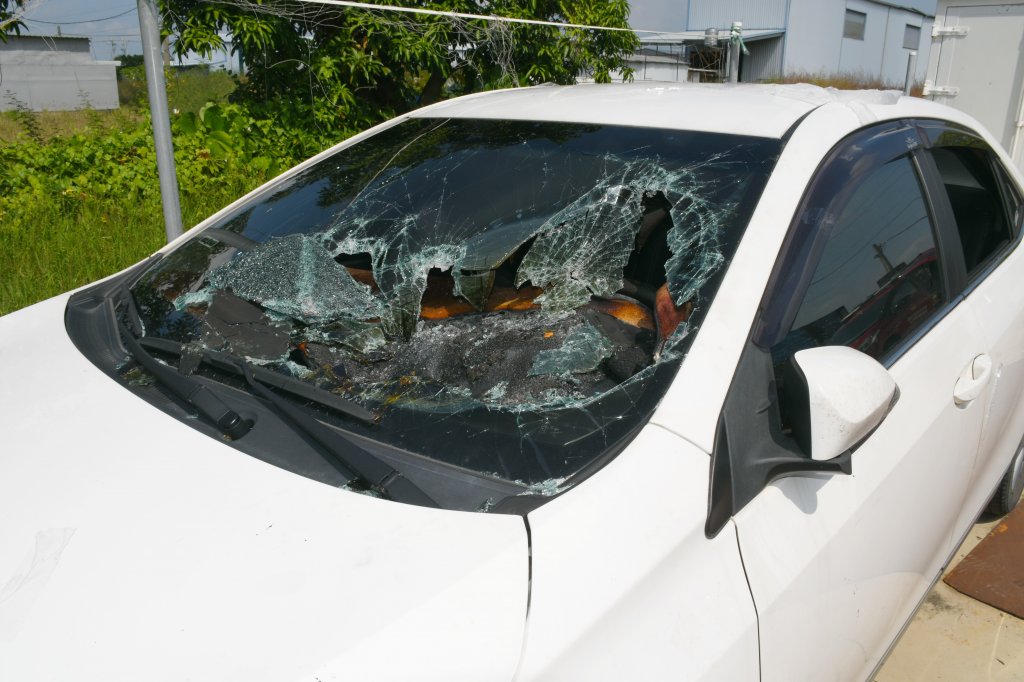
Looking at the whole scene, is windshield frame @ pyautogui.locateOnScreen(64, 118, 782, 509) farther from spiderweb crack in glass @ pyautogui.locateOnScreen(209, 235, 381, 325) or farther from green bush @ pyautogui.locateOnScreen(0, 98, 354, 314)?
green bush @ pyautogui.locateOnScreen(0, 98, 354, 314)

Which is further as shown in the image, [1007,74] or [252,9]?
[1007,74]

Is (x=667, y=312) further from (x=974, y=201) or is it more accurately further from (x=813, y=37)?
(x=813, y=37)

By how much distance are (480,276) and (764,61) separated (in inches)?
1067

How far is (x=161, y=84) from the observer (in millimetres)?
3354

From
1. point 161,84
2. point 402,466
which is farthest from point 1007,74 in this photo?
point 402,466

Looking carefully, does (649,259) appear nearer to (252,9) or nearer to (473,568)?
(473,568)

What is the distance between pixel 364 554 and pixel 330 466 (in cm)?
24

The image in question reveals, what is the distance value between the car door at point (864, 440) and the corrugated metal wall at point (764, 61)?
24.6 meters

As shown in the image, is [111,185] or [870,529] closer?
[870,529]

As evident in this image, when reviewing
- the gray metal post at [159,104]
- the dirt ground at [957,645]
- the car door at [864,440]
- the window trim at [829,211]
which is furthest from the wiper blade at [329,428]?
the gray metal post at [159,104]

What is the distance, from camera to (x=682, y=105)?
1.99 m

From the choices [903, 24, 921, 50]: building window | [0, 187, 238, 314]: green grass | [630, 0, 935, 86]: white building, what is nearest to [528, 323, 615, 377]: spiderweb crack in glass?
[0, 187, 238, 314]: green grass

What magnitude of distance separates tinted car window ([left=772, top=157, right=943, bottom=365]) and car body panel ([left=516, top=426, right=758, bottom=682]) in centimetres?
39

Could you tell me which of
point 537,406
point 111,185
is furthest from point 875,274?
point 111,185
